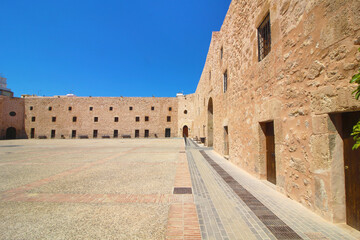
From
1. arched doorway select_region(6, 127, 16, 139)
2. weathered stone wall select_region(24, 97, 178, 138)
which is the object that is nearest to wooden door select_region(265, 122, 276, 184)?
weathered stone wall select_region(24, 97, 178, 138)

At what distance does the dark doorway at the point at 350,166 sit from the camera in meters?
2.34

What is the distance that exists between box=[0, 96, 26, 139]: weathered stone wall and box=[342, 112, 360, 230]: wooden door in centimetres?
4317

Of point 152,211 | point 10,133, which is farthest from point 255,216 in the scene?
point 10,133

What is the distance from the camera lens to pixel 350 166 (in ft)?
8.02

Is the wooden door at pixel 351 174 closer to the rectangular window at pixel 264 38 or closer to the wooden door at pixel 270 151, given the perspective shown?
the wooden door at pixel 270 151

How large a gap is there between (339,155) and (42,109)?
136ft

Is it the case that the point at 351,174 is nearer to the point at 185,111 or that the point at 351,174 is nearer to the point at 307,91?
the point at 307,91

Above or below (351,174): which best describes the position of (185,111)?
above

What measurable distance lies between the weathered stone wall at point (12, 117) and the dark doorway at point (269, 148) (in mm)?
41629

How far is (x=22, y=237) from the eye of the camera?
217cm

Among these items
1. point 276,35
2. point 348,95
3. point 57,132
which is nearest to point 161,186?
point 348,95

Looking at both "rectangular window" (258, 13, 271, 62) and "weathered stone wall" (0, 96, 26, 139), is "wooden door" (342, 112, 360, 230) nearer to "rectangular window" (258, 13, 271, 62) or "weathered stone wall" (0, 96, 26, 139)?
"rectangular window" (258, 13, 271, 62)

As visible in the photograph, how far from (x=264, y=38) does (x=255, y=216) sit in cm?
451

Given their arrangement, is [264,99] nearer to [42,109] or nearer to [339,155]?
[339,155]
